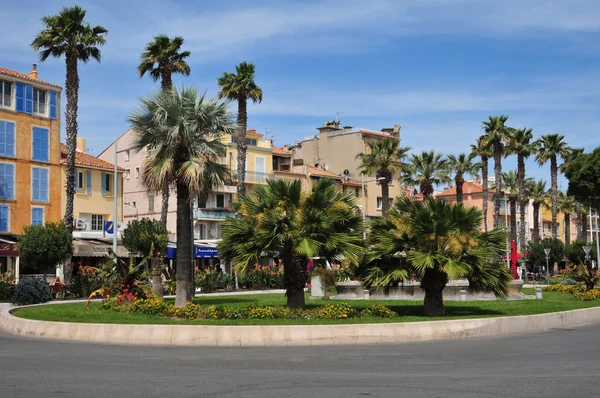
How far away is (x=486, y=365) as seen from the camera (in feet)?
45.0

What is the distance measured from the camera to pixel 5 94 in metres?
49.7

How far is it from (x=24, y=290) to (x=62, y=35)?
17.7 m

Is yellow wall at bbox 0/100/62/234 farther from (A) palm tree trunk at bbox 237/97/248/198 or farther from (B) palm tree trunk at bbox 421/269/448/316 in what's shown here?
(B) palm tree trunk at bbox 421/269/448/316

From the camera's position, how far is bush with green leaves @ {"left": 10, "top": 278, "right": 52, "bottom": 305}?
28.6 meters

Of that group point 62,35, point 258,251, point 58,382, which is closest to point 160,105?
point 258,251

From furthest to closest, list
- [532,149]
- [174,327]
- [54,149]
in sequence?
1. [532,149]
2. [54,149]
3. [174,327]

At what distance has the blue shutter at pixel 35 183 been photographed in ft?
168

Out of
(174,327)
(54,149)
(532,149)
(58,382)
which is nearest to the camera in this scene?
(58,382)

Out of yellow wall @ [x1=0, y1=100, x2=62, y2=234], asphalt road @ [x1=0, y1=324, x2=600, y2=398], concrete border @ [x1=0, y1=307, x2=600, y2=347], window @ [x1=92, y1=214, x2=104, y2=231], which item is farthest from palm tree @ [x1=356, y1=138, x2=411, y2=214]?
asphalt road @ [x1=0, y1=324, x2=600, y2=398]

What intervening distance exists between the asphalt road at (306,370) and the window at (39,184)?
35.0 meters

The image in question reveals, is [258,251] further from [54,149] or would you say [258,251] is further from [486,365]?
[54,149]

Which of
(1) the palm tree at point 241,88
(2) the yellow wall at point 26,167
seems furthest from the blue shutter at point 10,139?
(1) the palm tree at point 241,88

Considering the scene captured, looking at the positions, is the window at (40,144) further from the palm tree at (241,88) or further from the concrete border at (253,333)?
the concrete border at (253,333)

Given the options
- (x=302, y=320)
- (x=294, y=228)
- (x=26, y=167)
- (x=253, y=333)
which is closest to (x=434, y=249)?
(x=294, y=228)
